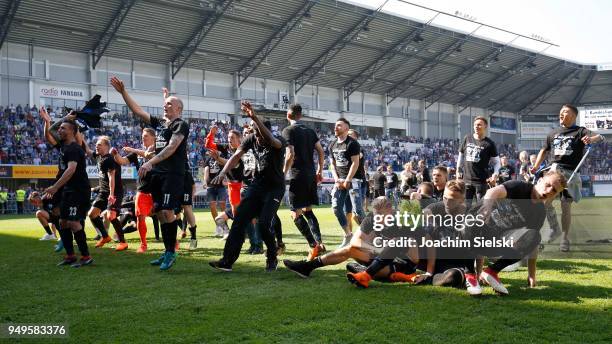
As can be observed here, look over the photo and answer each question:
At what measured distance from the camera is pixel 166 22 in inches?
1308

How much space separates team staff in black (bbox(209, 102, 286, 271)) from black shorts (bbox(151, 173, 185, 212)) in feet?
2.68

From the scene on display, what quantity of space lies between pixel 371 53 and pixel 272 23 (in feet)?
33.9

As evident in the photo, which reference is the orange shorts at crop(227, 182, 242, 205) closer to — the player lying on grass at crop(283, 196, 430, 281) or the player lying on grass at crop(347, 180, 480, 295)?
the player lying on grass at crop(283, 196, 430, 281)

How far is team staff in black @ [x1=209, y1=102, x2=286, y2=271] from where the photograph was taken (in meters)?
6.52

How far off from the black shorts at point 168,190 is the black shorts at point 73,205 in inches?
41.7

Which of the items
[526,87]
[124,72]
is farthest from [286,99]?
[526,87]

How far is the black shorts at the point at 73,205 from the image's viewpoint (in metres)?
7.09

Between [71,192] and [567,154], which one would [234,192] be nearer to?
[71,192]

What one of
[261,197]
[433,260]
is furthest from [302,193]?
[433,260]

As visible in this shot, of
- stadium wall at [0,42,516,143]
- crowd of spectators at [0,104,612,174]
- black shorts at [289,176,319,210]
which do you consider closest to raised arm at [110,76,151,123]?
black shorts at [289,176,319,210]

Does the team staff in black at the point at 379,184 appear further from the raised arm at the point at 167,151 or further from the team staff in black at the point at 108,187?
the raised arm at the point at 167,151

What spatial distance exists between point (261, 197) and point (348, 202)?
289 centimetres

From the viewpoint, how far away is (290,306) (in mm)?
4664

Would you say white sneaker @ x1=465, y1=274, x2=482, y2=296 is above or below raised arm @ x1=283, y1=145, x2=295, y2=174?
below
